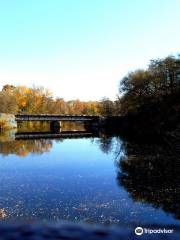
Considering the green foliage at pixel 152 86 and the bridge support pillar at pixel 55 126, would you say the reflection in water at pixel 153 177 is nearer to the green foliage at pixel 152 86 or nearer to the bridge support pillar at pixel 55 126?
the green foliage at pixel 152 86

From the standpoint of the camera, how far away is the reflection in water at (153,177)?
22016 mm

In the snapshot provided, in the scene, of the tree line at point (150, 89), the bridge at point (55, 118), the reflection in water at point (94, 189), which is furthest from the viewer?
the bridge at point (55, 118)

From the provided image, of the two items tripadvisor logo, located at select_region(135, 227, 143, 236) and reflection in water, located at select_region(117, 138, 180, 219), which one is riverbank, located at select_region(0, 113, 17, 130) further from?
tripadvisor logo, located at select_region(135, 227, 143, 236)

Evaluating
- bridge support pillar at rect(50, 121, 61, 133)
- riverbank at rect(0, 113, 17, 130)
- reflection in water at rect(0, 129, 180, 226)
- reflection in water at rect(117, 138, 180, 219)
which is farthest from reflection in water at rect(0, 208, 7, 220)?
bridge support pillar at rect(50, 121, 61, 133)

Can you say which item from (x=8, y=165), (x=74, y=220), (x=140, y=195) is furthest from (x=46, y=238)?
(x=8, y=165)

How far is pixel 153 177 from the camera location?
28812mm

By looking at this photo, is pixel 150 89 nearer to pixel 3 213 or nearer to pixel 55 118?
pixel 55 118

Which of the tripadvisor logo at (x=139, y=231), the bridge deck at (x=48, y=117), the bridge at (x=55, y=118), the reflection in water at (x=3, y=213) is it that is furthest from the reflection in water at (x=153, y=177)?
the bridge at (x=55, y=118)

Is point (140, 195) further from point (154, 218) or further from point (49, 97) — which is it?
point (49, 97)

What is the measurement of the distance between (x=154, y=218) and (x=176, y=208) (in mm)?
2158

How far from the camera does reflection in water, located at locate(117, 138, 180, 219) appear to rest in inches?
867

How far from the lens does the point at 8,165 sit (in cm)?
3703

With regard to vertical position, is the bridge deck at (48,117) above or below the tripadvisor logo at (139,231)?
above

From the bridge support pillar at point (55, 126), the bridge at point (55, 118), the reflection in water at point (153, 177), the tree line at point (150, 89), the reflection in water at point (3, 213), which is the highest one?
the tree line at point (150, 89)
